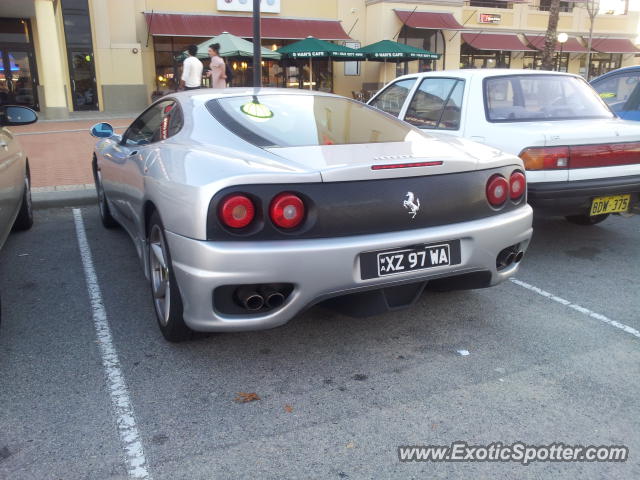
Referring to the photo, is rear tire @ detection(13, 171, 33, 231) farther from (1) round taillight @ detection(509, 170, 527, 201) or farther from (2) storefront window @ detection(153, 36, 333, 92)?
(2) storefront window @ detection(153, 36, 333, 92)

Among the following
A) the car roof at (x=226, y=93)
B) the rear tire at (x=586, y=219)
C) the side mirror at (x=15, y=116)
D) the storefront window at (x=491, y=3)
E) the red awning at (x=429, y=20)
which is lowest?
the rear tire at (x=586, y=219)

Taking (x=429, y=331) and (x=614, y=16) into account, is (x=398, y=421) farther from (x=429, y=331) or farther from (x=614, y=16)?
(x=614, y=16)

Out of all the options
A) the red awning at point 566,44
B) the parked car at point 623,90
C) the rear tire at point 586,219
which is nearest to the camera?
the rear tire at point 586,219

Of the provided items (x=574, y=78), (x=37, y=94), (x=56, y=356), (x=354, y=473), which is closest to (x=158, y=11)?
(x=37, y=94)

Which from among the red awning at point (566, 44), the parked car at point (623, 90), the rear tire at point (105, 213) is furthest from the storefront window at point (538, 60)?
the rear tire at point (105, 213)

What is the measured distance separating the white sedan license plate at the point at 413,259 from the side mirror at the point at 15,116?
11.4 ft

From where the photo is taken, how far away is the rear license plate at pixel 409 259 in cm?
264

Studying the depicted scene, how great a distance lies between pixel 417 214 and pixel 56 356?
6.69 ft

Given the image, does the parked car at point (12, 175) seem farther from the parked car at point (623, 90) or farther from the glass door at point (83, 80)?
the glass door at point (83, 80)

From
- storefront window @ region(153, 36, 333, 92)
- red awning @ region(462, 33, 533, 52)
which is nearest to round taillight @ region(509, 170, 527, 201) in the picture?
storefront window @ region(153, 36, 333, 92)

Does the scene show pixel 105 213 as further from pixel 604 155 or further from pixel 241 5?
pixel 241 5

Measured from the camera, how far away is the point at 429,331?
10.9ft

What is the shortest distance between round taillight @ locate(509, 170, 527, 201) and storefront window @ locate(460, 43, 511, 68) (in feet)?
86.0

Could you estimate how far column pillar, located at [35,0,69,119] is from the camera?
52.8ft
